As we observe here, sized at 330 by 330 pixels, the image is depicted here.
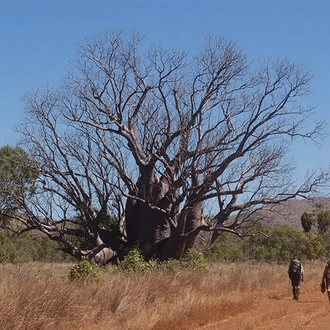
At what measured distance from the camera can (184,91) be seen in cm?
2155

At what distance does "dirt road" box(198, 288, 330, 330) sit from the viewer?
12.3 m

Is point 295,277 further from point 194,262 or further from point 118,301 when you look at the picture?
point 118,301

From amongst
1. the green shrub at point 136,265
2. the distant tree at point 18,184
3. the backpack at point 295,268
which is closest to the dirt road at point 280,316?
the backpack at point 295,268

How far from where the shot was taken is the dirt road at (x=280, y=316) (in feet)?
40.4

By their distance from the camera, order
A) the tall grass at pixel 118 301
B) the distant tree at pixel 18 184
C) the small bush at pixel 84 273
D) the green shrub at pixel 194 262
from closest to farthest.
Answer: the tall grass at pixel 118 301 → the small bush at pixel 84 273 → the green shrub at pixel 194 262 → the distant tree at pixel 18 184

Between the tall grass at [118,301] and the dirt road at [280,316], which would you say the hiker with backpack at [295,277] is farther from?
the tall grass at [118,301]

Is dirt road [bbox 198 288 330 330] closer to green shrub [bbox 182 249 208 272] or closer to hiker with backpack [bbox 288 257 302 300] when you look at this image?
hiker with backpack [bbox 288 257 302 300]

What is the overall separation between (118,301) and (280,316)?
3936mm

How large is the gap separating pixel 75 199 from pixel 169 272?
6339mm

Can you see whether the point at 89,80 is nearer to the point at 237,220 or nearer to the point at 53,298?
the point at 237,220

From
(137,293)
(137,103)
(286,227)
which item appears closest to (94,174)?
(137,103)

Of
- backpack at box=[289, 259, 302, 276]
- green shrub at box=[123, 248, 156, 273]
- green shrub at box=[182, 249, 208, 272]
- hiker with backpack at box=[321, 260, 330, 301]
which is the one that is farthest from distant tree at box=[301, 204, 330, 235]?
green shrub at box=[123, 248, 156, 273]

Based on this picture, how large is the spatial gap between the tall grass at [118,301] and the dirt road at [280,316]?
22cm

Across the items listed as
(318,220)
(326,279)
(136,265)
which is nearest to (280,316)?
(326,279)
